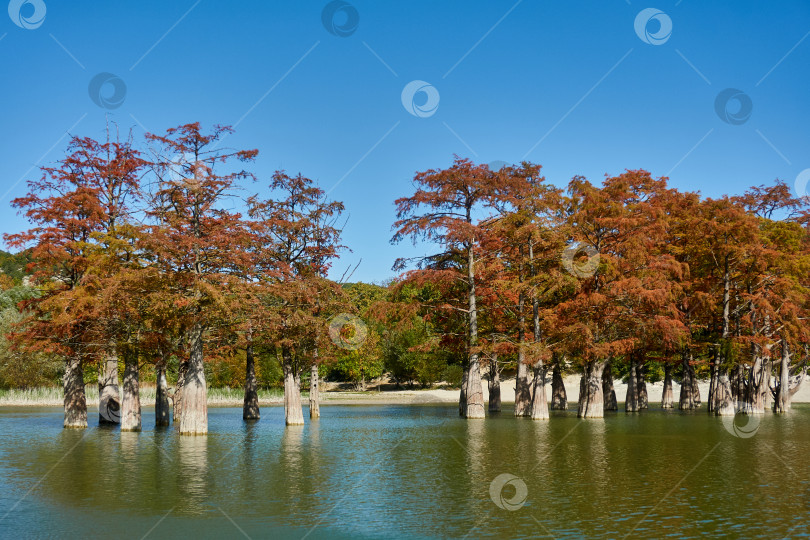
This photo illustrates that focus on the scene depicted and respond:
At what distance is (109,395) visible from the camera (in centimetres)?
4406

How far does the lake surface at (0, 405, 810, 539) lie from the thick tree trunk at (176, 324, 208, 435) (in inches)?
38.1

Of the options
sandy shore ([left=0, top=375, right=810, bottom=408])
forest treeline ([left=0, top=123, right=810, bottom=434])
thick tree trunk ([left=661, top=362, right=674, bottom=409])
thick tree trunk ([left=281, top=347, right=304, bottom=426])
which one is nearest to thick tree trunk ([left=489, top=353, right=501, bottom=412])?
forest treeline ([left=0, top=123, right=810, bottom=434])

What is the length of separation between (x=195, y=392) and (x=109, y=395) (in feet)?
39.1

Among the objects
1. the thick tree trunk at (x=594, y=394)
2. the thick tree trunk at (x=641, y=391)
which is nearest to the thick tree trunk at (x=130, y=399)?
the thick tree trunk at (x=594, y=394)

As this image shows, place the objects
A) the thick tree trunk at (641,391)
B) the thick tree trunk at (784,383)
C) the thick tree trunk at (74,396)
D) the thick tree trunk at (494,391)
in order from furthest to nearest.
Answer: the thick tree trunk at (641,391) < the thick tree trunk at (494,391) < the thick tree trunk at (784,383) < the thick tree trunk at (74,396)

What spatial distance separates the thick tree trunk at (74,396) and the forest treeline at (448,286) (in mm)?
164

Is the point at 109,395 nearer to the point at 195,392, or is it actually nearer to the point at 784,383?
the point at 195,392

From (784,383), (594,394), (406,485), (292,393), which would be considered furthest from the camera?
(784,383)

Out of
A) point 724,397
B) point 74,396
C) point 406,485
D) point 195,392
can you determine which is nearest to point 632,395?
point 724,397

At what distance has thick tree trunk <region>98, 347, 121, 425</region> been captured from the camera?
42719 mm

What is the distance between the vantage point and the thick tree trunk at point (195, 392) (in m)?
35.1

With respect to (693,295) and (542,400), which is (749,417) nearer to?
(693,295)

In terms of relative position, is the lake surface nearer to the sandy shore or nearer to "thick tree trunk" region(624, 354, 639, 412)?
"thick tree trunk" region(624, 354, 639, 412)

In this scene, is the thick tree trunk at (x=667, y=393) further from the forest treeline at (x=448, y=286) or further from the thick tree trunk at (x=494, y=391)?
the thick tree trunk at (x=494, y=391)
